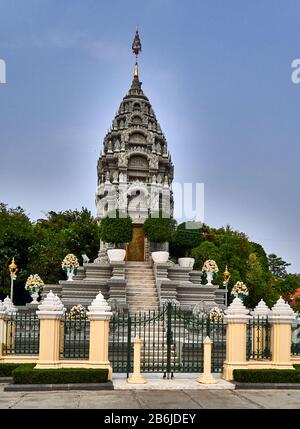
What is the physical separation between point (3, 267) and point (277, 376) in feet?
89.0

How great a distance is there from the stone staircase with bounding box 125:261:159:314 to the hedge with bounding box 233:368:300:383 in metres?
11.1

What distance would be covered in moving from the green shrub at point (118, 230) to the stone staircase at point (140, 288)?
1715 millimetres

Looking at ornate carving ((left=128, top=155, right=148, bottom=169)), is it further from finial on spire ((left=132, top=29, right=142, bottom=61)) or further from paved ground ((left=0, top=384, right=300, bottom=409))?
paved ground ((left=0, top=384, right=300, bottom=409))

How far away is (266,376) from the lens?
50.1 feet

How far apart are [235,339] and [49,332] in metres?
5.26

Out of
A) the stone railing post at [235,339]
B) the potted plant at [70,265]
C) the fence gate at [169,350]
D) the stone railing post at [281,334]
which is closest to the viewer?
the stone railing post at [235,339]

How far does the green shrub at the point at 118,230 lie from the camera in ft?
97.9

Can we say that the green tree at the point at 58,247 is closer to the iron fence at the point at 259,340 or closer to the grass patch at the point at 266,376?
the iron fence at the point at 259,340

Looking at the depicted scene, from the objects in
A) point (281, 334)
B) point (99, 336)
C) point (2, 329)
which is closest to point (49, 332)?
point (99, 336)

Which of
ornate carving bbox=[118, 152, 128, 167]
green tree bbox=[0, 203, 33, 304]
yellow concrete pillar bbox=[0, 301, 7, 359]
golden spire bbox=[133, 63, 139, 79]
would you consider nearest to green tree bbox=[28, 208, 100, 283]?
green tree bbox=[0, 203, 33, 304]

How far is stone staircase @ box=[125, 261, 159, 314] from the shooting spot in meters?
26.8

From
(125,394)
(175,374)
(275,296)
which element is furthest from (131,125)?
(125,394)

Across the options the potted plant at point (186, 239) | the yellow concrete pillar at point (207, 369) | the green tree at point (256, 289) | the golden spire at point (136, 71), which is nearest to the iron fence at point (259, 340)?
the yellow concrete pillar at point (207, 369)

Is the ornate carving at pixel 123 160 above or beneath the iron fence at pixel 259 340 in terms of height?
above
